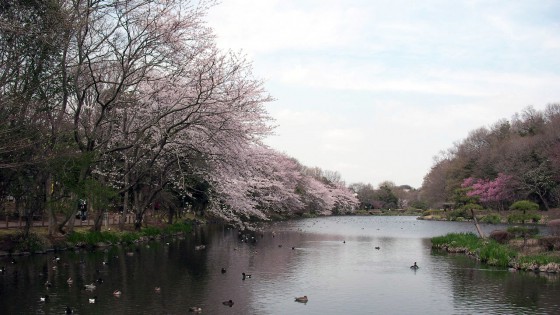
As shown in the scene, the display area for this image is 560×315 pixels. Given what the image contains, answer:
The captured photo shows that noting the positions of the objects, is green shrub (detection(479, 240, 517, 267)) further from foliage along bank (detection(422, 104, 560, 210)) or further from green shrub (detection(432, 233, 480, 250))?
foliage along bank (detection(422, 104, 560, 210))

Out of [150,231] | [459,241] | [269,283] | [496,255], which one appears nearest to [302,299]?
[269,283]

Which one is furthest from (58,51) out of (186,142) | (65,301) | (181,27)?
(65,301)

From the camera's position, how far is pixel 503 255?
24531mm

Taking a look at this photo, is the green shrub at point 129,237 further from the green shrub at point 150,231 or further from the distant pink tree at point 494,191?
the distant pink tree at point 494,191

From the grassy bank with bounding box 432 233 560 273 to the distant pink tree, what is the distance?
34.3m

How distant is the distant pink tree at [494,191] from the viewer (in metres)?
65.2

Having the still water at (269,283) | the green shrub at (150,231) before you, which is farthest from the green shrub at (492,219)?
the green shrub at (150,231)

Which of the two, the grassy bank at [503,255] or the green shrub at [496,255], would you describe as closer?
the grassy bank at [503,255]

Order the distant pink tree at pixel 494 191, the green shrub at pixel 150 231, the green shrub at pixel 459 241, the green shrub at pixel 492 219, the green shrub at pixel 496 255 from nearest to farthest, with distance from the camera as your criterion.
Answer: the green shrub at pixel 496 255
the green shrub at pixel 459 241
the green shrub at pixel 150 231
the green shrub at pixel 492 219
the distant pink tree at pixel 494 191

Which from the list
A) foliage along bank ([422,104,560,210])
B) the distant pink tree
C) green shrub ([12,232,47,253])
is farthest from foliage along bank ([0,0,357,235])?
the distant pink tree

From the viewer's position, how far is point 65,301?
1572 centimetres

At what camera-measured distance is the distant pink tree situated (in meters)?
65.2

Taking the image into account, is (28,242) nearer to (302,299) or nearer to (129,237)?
(129,237)

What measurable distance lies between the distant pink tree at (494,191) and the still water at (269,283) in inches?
1538
